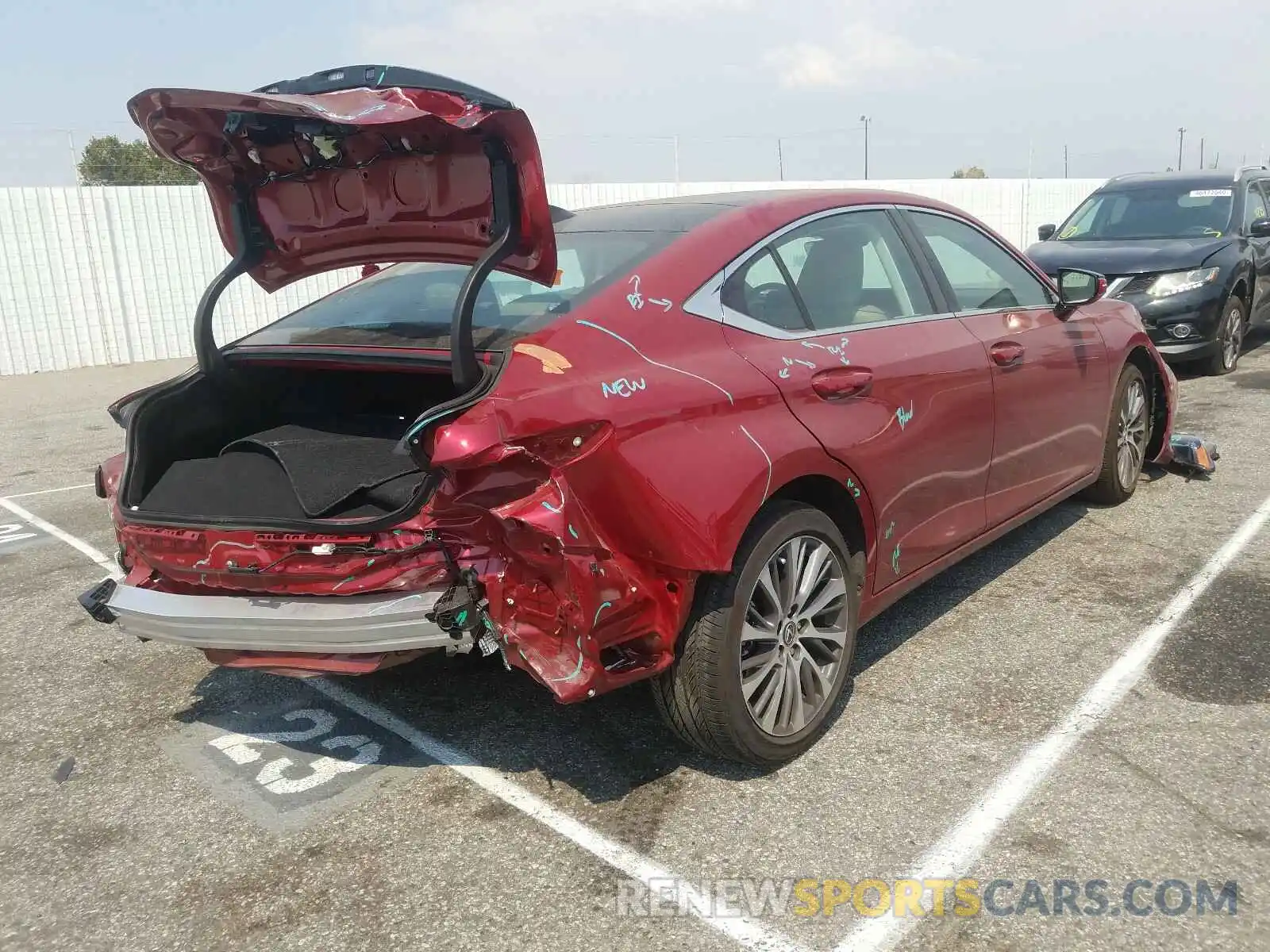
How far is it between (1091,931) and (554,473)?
5.26 feet

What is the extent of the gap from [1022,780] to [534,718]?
1527 millimetres

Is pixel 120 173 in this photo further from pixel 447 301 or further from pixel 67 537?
pixel 447 301

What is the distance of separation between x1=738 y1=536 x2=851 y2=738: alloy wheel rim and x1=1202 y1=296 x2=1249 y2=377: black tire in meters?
7.35

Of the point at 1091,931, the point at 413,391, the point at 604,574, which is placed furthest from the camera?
the point at 413,391

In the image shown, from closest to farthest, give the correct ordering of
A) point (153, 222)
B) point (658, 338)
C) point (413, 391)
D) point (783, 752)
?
point (658, 338), point (783, 752), point (413, 391), point (153, 222)

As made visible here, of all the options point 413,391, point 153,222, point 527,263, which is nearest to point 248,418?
point 413,391

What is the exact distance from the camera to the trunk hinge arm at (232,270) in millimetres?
3326

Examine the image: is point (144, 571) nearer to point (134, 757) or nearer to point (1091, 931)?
point (134, 757)

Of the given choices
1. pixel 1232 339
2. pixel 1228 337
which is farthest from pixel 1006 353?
pixel 1232 339

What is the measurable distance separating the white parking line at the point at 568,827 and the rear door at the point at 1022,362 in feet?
6.83

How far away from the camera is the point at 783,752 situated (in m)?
2.99

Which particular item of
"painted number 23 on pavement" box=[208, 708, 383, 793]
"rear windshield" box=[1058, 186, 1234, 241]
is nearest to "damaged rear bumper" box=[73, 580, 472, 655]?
"painted number 23 on pavement" box=[208, 708, 383, 793]

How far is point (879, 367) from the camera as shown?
128 inches
